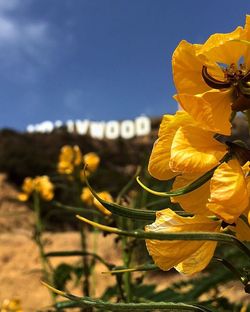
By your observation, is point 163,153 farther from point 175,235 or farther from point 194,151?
point 175,235

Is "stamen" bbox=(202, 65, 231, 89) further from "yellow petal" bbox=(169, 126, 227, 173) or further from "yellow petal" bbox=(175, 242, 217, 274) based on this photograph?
"yellow petal" bbox=(175, 242, 217, 274)

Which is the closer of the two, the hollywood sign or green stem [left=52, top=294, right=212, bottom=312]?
green stem [left=52, top=294, right=212, bottom=312]

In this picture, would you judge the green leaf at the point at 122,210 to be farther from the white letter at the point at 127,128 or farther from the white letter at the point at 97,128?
the white letter at the point at 97,128

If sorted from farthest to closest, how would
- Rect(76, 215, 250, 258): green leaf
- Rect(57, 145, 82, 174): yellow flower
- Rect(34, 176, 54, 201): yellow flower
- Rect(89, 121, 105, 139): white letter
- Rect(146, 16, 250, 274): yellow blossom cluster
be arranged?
1. Rect(89, 121, 105, 139): white letter
2. Rect(34, 176, 54, 201): yellow flower
3. Rect(57, 145, 82, 174): yellow flower
4. Rect(146, 16, 250, 274): yellow blossom cluster
5. Rect(76, 215, 250, 258): green leaf

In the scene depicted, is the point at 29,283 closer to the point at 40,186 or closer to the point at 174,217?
the point at 40,186

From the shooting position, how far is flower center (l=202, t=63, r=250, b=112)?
604 mm

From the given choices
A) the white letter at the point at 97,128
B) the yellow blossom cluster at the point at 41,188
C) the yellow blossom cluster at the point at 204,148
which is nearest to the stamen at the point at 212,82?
the yellow blossom cluster at the point at 204,148

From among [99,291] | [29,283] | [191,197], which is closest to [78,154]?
[191,197]

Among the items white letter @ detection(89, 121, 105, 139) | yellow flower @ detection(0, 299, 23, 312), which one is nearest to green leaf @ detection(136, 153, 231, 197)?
yellow flower @ detection(0, 299, 23, 312)

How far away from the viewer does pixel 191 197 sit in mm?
651

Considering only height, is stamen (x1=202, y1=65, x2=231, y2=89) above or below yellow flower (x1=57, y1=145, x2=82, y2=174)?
below

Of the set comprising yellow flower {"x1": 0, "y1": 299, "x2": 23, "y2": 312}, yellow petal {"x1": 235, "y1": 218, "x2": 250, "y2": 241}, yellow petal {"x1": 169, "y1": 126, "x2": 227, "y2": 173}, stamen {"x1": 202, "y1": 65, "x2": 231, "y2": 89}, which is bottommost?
yellow flower {"x1": 0, "y1": 299, "x2": 23, "y2": 312}

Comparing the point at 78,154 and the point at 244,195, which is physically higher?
the point at 78,154

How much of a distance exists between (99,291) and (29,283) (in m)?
1.46
